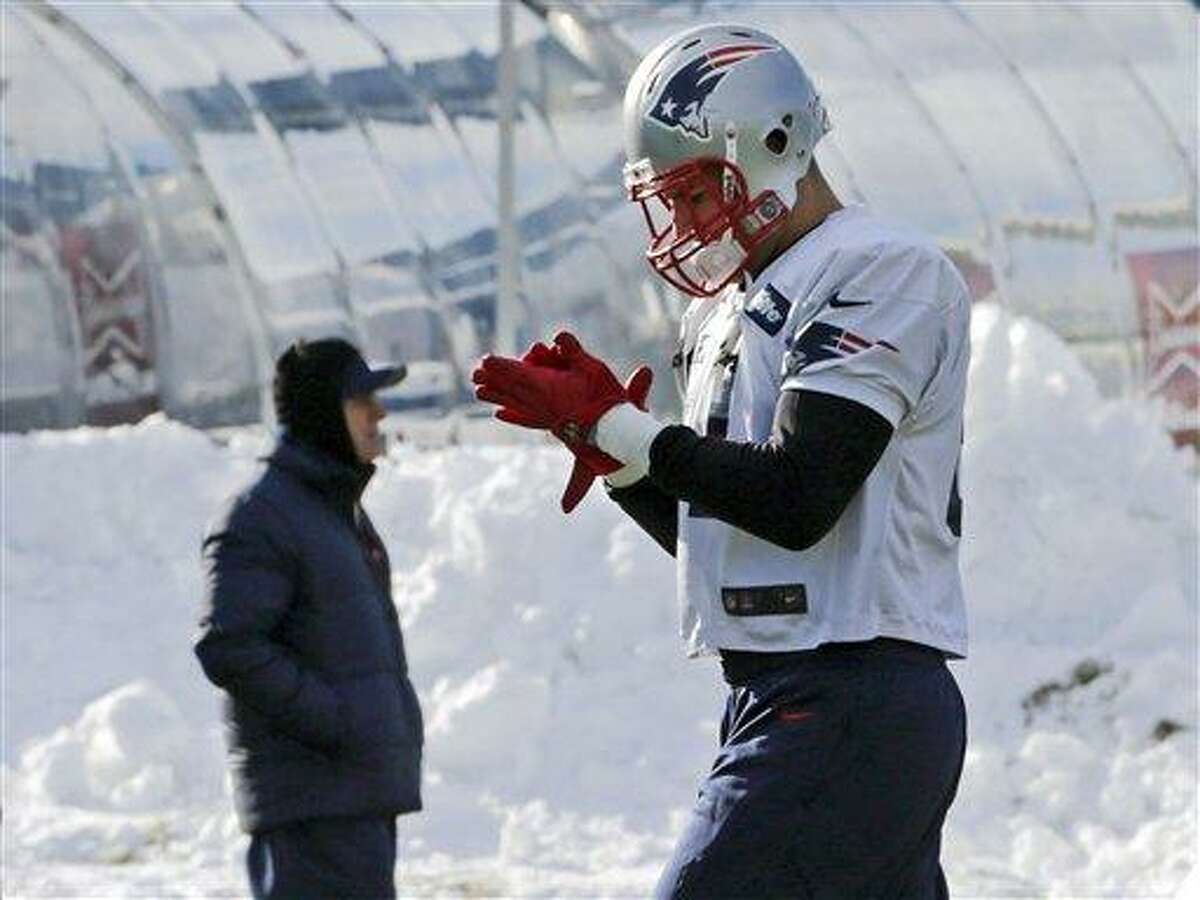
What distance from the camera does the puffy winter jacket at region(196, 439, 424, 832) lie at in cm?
668

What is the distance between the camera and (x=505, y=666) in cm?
1188

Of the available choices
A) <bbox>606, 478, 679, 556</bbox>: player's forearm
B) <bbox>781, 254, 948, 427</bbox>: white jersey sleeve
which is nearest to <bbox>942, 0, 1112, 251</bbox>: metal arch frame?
<bbox>606, 478, 679, 556</bbox>: player's forearm

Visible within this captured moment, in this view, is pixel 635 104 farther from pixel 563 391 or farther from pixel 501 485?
pixel 501 485

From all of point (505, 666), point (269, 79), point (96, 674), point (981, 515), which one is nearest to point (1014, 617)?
point (981, 515)

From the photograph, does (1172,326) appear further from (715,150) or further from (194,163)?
(715,150)

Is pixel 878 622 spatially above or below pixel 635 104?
below

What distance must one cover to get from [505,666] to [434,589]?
3.11ft

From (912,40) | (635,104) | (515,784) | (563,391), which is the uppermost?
(912,40)

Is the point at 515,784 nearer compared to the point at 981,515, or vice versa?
the point at 515,784

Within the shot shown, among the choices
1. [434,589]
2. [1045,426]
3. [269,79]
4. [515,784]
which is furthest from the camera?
[269,79]

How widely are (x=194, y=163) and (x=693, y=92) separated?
13.6m

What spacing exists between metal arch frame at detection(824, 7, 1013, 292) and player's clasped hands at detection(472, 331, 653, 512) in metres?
14.5

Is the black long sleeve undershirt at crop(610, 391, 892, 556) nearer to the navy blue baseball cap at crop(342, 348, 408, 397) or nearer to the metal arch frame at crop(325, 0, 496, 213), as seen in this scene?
the navy blue baseball cap at crop(342, 348, 408, 397)

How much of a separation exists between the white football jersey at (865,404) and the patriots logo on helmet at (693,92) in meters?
0.20
